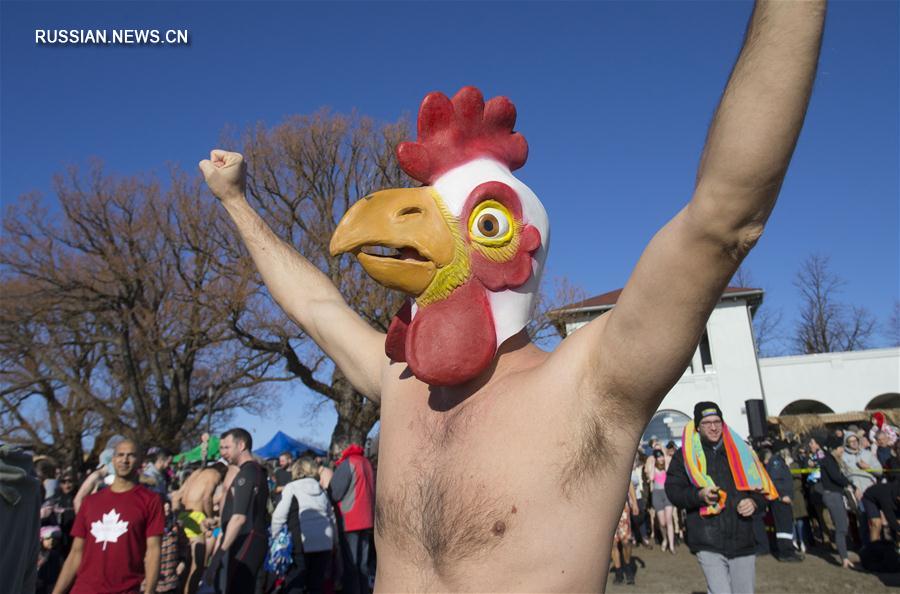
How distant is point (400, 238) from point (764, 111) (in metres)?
0.90

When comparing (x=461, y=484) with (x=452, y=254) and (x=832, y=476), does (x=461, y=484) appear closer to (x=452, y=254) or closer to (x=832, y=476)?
(x=452, y=254)

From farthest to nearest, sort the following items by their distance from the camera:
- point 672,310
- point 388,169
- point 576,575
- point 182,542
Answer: point 388,169
point 182,542
point 576,575
point 672,310

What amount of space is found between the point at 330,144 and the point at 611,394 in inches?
695

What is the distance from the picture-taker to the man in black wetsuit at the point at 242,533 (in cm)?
517

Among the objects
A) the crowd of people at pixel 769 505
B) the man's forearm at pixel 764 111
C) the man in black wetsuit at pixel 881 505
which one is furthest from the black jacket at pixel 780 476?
the man's forearm at pixel 764 111

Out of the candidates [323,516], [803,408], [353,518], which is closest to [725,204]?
[323,516]

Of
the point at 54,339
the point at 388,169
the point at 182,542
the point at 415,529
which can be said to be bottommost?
the point at 182,542

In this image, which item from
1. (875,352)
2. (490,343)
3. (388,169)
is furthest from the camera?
(875,352)

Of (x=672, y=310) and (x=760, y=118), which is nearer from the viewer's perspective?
(x=760, y=118)

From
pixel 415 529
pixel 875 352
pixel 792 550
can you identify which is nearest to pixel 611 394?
pixel 415 529

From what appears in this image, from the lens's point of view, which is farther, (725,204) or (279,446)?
(279,446)

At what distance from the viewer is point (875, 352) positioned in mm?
25547

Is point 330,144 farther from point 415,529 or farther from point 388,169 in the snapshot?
point 415,529

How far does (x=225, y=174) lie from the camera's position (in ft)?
8.39
